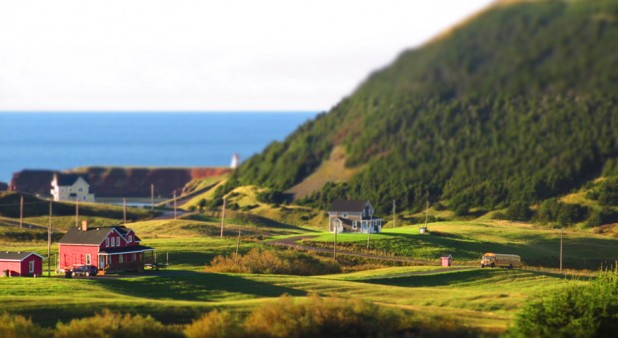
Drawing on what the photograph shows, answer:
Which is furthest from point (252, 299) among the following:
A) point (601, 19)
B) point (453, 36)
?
point (601, 19)

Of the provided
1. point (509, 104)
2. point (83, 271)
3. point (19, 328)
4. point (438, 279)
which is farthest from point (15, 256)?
point (509, 104)

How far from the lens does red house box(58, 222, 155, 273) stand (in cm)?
10269

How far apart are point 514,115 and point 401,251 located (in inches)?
2871

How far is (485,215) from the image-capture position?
179375 mm

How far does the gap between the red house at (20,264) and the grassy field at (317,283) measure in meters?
4.30

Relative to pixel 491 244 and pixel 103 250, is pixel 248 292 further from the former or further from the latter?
pixel 491 244

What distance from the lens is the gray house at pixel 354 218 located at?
478 ft

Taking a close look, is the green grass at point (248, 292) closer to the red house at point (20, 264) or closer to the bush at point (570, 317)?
the bush at point (570, 317)

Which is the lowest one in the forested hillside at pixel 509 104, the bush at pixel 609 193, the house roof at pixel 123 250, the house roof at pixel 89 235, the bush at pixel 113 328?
the bush at pixel 113 328

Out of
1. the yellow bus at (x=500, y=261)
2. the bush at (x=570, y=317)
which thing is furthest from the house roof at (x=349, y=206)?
the bush at (x=570, y=317)

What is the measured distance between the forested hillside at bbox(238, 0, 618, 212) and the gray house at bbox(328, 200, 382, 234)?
53.1 ft

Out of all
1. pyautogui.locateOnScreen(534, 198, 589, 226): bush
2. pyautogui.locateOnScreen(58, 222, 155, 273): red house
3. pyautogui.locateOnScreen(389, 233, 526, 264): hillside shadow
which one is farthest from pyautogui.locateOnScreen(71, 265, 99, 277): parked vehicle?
pyautogui.locateOnScreen(534, 198, 589, 226): bush

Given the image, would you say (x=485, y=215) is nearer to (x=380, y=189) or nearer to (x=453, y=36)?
(x=380, y=189)

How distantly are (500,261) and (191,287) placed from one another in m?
39.1
